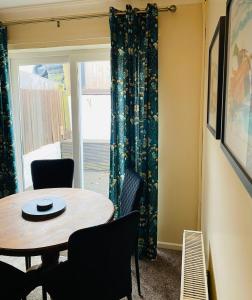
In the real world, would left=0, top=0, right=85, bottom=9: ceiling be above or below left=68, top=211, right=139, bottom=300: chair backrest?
above

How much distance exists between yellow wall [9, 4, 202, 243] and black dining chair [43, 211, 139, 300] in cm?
128

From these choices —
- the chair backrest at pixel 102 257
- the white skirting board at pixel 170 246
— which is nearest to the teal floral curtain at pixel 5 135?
the white skirting board at pixel 170 246

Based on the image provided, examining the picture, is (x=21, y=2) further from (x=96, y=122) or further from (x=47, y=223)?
(x=47, y=223)

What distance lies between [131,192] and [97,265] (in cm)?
82

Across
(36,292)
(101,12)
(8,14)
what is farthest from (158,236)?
(8,14)

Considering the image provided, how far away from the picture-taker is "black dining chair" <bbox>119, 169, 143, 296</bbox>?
203 centimetres

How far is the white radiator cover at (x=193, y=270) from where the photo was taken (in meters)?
1.42

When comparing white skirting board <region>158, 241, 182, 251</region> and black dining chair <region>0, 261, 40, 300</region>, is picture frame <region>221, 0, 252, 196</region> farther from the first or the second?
white skirting board <region>158, 241, 182, 251</region>

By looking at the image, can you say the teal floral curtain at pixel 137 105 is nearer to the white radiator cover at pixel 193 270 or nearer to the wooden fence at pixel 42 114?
the white radiator cover at pixel 193 270

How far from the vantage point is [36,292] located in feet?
7.22

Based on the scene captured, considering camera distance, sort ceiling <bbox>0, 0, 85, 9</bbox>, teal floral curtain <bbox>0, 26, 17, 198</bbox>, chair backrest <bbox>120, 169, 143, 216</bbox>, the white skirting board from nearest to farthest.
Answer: chair backrest <bbox>120, 169, 143, 216</bbox>, ceiling <bbox>0, 0, 85, 9</bbox>, the white skirting board, teal floral curtain <bbox>0, 26, 17, 198</bbox>

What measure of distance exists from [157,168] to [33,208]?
120 centimetres

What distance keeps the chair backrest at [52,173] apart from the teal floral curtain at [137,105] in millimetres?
457

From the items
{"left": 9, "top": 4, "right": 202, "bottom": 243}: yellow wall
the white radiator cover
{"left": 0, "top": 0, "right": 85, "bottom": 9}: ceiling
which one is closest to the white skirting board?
{"left": 9, "top": 4, "right": 202, "bottom": 243}: yellow wall
